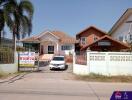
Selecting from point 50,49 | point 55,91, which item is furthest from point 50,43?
point 55,91

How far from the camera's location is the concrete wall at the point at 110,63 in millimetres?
21156

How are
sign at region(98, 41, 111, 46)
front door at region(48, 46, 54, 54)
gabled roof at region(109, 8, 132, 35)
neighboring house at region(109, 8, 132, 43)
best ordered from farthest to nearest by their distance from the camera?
front door at region(48, 46, 54, 54) → sign at region(98, 41, 111, 46) → neighboring house at region(109, 8, 132, 43) → gabled roof at region(109, 8, 132, 35)

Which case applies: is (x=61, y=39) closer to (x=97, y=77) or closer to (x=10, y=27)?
(x=10, y=27)

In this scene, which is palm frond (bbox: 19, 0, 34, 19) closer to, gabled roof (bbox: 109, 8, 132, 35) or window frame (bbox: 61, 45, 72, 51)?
gabled roof (bbox: 109, 8, 132, 35)

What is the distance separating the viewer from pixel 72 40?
4975cm

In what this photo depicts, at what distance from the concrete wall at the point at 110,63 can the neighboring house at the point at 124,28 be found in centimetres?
1111

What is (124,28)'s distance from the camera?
113ft

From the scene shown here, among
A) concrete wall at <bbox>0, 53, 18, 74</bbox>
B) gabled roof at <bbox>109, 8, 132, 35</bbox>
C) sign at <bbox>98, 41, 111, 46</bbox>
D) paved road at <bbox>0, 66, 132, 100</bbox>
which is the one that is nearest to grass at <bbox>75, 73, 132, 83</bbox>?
paved road at <bbox>0, 66, 132, 100</bbox>

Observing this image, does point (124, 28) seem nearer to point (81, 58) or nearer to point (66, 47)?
point (81, 58)

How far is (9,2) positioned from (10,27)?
10.5 feet

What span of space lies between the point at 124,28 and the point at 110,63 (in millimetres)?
14133

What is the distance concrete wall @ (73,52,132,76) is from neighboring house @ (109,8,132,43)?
11111mm

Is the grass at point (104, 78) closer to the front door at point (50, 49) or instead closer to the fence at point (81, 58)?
the fence at point (81, 58)

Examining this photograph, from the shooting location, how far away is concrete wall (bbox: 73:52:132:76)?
69.4 feet
